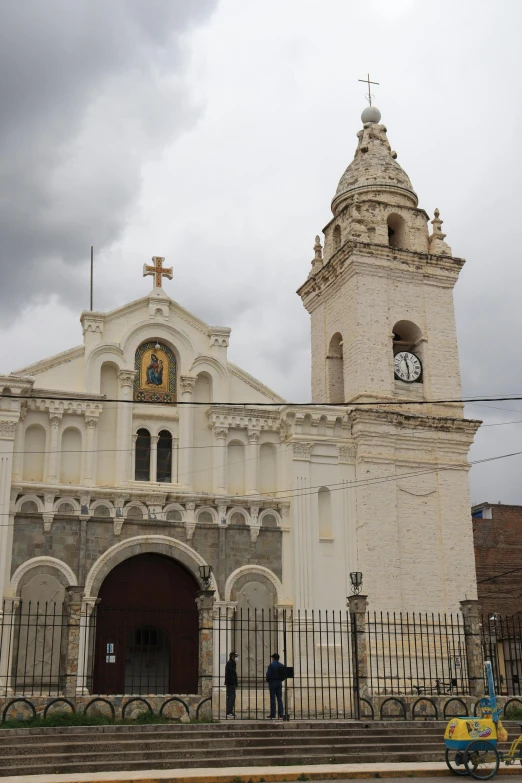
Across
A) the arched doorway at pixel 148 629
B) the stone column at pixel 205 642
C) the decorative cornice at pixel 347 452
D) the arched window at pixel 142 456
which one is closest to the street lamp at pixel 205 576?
the stone column at pixel 205 642

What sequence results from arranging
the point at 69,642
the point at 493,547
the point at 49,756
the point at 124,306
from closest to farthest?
the point at 49,756, the point at 69,642, the point at 124,306, the point at 493,547

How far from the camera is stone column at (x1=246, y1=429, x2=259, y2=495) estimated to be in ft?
92.3

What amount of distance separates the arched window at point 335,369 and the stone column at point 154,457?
7.05m

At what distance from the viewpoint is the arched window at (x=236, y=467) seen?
92.9 feet

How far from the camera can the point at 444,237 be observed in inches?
1283

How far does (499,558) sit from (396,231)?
14542 millimetres

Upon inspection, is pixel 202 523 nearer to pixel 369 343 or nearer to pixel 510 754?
pixel 369 343

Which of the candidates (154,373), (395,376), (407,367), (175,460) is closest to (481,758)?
(175,460)

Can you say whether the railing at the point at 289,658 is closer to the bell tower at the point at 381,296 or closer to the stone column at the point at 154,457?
the stone column at the point at 154,457

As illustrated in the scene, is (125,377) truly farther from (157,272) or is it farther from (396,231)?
(396,231)

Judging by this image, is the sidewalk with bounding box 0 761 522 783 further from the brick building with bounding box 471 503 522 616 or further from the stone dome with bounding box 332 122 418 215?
the brick building with bounding box 471 503 522 616

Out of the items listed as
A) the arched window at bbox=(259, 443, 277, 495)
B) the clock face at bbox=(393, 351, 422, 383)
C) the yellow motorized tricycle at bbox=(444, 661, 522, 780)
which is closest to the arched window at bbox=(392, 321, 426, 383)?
the clock face at bbox=(393, 351, 422, 383)

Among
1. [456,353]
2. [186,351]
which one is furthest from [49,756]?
[456,353]

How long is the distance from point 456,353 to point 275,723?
52.5 feet
